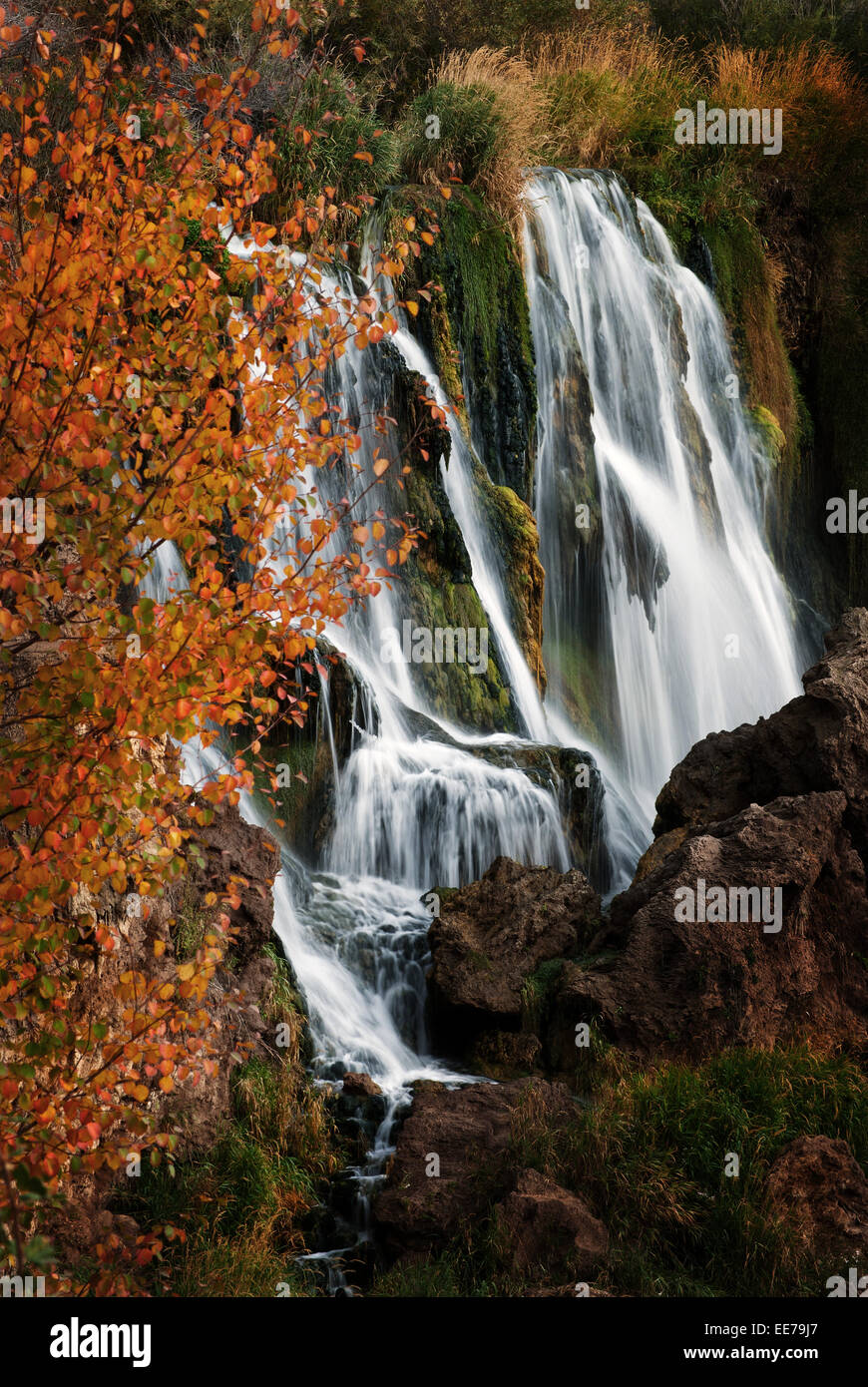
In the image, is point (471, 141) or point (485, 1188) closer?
point (485, 1188)

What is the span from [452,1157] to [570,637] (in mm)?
8321

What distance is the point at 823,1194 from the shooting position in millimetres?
6250

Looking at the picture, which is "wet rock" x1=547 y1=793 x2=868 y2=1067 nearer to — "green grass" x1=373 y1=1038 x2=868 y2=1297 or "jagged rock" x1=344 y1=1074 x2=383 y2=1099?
"green grass" x1=373 y1=1038 x2=868 y2=1297

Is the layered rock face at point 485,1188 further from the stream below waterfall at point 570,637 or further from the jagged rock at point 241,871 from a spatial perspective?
the jagged rock at point 241,871

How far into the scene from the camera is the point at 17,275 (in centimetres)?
528

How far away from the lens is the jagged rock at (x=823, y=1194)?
604 centimetres

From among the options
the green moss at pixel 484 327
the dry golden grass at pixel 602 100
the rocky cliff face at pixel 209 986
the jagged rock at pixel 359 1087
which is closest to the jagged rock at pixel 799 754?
the jagged rock at pixel 359 1087

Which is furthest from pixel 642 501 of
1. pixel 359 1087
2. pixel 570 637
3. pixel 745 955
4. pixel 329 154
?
pixel 359 1087

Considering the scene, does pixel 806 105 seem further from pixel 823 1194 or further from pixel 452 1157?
pixel 452 1157

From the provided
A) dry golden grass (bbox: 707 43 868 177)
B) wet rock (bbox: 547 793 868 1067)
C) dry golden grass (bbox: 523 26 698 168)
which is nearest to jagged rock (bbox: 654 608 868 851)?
wet rock (bbox: 547 793 868 1067)

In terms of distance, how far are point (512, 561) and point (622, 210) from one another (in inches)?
265

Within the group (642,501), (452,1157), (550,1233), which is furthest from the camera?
(642,501)
